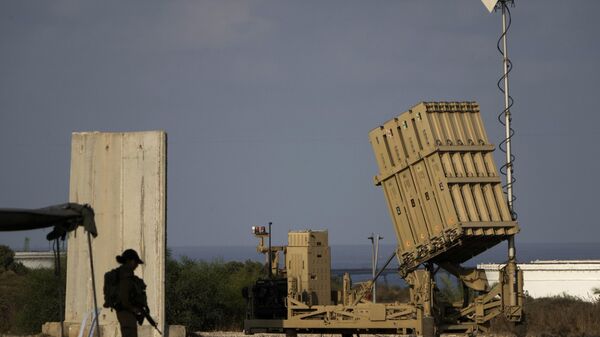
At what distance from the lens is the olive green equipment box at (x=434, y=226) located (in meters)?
21.2

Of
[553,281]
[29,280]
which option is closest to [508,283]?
[29,280]

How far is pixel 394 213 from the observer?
73.9ft

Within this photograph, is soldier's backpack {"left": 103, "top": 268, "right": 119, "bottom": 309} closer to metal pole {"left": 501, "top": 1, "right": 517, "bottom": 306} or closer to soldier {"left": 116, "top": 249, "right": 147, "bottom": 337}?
soldier {"left": 116, "top": 249, "right": 147, "bottom": 337}

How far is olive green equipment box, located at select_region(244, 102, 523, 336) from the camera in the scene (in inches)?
834

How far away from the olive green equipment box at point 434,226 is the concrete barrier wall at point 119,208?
7.83 meters

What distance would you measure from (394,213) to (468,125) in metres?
2.44

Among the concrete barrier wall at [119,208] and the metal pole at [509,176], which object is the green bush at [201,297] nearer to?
the metal pole at [509,176]

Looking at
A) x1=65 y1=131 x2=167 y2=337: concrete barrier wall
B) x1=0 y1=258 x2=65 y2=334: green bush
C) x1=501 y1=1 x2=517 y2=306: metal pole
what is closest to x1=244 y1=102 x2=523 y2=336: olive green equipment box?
x1=501 y1=1 x2=517 y2=306: metal pole

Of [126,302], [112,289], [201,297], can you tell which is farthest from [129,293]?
[201,297]

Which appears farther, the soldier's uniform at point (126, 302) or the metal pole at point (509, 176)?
the metal pole at point (509, 176)

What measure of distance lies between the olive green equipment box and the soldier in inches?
384

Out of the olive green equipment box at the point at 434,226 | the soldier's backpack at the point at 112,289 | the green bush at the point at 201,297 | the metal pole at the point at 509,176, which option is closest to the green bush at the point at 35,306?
the green bush at the point at 201,297

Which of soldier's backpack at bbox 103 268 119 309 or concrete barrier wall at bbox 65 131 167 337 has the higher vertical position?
concrete barrier wall at bbox 65 131 167 337

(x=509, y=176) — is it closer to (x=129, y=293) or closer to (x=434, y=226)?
(x=434, y=226)
